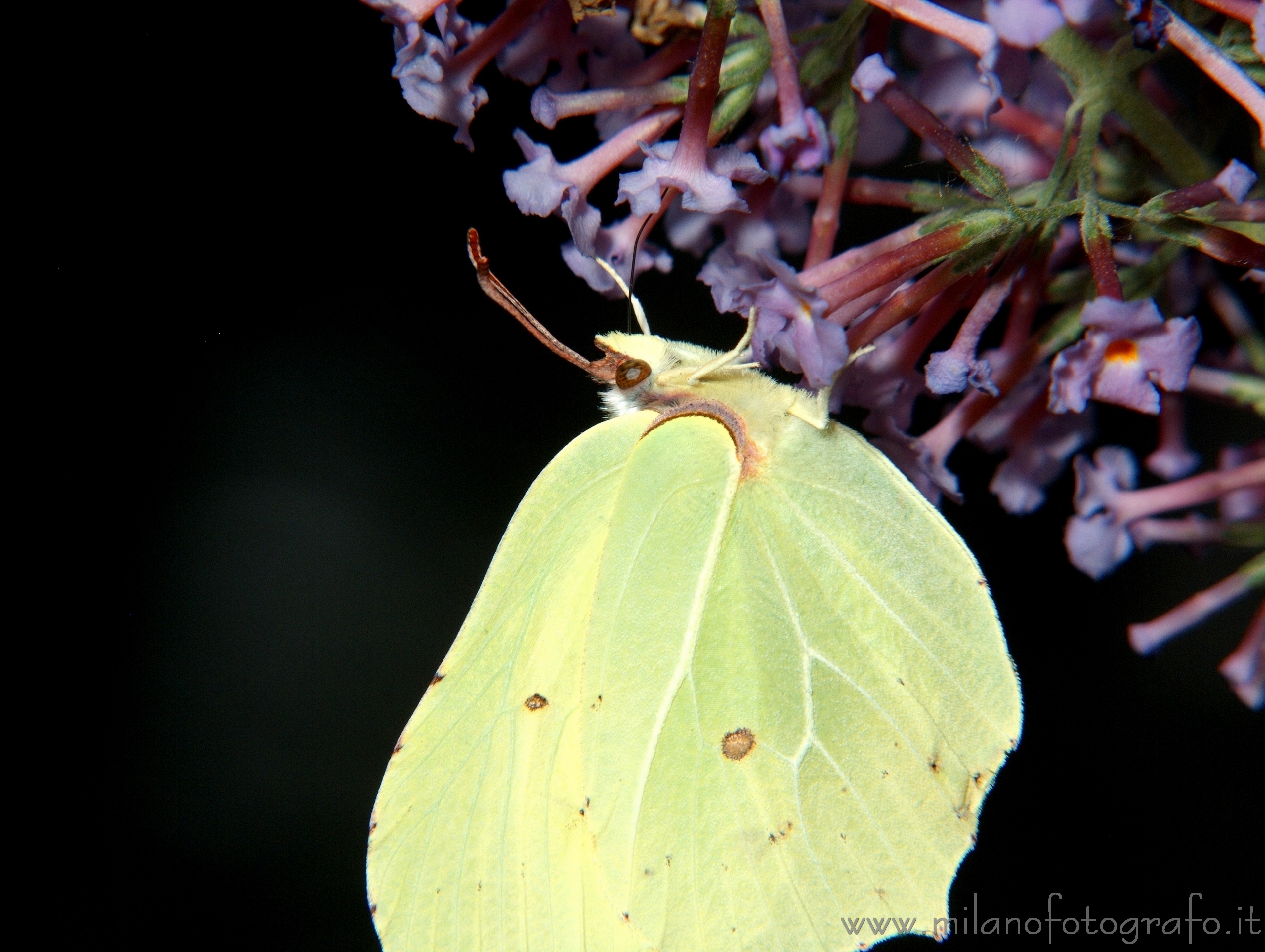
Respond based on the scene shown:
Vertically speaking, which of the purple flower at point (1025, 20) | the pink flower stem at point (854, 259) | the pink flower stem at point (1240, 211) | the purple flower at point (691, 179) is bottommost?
the pink flower stem at point (854, 259)

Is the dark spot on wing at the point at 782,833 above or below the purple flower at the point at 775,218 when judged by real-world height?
below

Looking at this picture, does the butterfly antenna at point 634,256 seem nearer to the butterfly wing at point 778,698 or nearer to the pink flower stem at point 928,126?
the butterfly wing at point 778,698

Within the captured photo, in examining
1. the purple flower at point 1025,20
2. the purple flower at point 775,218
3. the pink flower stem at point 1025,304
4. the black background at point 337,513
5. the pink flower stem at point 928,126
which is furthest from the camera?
the black background at point 337,513

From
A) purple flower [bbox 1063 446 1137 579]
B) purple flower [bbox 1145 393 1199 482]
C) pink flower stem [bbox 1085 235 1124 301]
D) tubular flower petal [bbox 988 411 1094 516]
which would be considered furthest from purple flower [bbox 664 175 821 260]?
purple flower [bbox 1145 393 1199 482]

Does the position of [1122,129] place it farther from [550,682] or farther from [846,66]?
[550,682]

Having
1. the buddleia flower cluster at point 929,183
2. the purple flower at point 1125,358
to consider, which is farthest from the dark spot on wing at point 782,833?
the purple flower at point 1125,358

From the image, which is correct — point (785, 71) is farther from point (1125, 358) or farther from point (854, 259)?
point (1125, 358)

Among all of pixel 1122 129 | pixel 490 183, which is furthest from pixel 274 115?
pixel 1122 129
